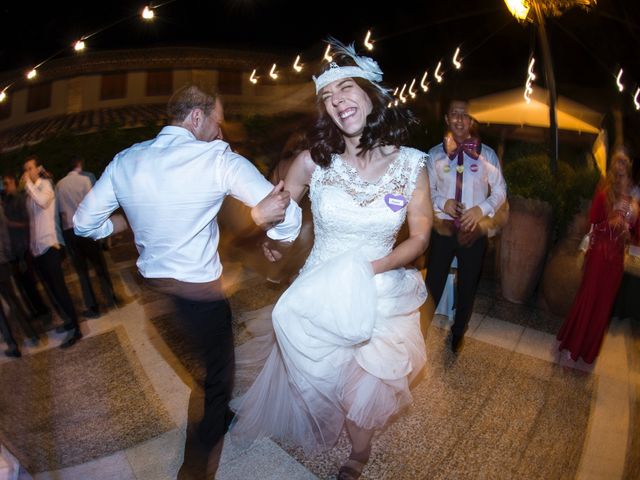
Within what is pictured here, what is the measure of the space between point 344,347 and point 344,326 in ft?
0.51

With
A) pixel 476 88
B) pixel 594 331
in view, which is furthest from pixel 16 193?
pixel 476 88

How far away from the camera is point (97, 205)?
2.31 m

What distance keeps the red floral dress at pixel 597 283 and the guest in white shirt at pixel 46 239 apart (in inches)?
175

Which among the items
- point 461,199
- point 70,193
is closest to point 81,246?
point 70,193

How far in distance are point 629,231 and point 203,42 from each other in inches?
1064

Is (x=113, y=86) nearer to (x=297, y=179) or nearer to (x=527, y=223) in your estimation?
(x=527, y=223)

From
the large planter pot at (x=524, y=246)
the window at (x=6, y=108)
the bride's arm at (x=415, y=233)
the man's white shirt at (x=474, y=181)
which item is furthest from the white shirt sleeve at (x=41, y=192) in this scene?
the window at (x=6, y=108)

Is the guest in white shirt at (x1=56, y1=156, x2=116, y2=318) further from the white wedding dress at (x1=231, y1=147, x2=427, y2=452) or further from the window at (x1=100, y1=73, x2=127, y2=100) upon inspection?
the window at (x1=100, y1=73, x2=127, y2=100)

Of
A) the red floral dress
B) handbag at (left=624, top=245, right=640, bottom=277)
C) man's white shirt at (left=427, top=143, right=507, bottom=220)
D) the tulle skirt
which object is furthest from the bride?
handbag at (left=624, top=245, right=640, bottom=277)

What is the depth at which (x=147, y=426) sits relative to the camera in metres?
3.09

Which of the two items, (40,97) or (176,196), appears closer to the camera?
(176,196)

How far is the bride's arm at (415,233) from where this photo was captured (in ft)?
8.65

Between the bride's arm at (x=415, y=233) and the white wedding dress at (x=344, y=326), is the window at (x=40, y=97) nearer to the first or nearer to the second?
the white wedding dress at (x=344, y=326)

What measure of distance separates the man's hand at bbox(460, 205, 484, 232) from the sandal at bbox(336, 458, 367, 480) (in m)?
1.94
